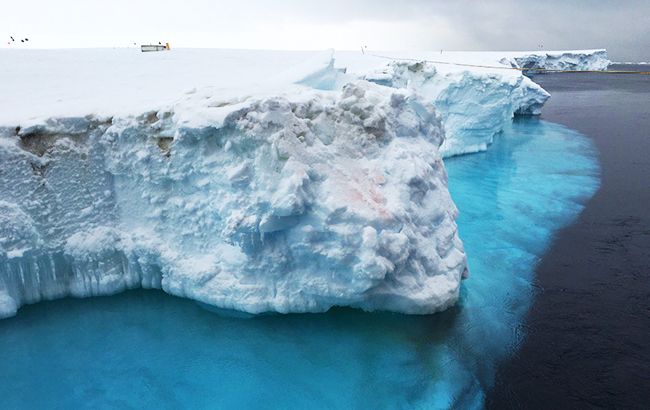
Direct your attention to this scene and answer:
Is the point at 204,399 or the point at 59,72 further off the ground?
the point at 59,72

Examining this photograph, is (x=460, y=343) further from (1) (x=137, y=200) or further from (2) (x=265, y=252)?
(1) (x=137, y=200)

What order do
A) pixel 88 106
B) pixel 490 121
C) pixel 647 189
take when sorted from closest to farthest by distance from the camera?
pixel 88 106 → pixel 647 189 → pixel 490 121

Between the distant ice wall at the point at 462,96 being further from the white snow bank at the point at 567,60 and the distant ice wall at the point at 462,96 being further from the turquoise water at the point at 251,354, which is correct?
the white snow bank at the point at 567,60

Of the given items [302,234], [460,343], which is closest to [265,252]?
[302,234]

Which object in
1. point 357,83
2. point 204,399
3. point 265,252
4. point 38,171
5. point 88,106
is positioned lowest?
point 204,399

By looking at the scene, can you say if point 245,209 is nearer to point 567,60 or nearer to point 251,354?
point 251,354

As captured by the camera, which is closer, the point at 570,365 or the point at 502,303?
the point at 570,365

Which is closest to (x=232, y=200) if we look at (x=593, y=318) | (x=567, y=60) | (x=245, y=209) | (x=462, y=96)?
(x=245, y=209)
